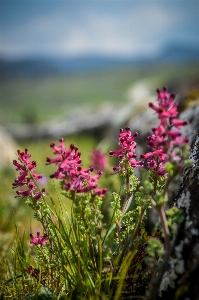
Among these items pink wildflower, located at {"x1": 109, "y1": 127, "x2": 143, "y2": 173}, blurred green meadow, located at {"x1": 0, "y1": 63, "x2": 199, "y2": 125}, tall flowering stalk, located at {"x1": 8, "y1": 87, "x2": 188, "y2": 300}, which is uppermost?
blurred green meadow, located at {"x1": 0, "y1": 63, "x2": 199, "y2": 125}

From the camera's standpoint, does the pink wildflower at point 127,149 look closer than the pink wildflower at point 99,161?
Yes

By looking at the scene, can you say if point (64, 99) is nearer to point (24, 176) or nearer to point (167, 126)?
point (24, 176)

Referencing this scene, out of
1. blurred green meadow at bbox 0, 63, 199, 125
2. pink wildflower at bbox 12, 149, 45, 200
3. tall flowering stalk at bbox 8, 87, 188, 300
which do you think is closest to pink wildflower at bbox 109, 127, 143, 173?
tall flowering stalk at bbox 8, 87, 188, 300

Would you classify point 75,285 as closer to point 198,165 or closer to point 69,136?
point 198,165

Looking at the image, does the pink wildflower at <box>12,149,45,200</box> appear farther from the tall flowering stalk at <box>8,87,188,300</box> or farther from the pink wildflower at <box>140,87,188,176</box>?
the pink wildflower at <box>140,87,188,176</box>

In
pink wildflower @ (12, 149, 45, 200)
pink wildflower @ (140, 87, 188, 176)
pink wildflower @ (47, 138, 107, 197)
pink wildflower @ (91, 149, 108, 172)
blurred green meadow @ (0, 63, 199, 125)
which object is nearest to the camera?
pink wildflower @ (140, 87, 188, 176)

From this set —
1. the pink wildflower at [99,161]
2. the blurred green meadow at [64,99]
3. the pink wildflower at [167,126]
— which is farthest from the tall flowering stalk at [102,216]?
the blurred green meadow at [64,99]

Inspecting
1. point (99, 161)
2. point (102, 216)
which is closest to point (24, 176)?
point (102, 216)

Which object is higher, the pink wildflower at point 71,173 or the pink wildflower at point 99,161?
the pink wildflower at point 99,161

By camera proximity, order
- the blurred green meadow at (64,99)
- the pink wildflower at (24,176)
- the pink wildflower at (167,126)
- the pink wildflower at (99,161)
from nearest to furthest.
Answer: the pink wildflower at (167,126)
the pink wildflower at (24,176)
the pink wildflower at (99,161)
the blurred green meadow at (64,99)

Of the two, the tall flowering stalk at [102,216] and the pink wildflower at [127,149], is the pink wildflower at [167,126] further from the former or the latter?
the pink wildflower at [127,149]

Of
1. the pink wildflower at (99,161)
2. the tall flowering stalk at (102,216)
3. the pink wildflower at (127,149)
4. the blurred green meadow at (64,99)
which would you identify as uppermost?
the blurred green meadow at (64,99)
